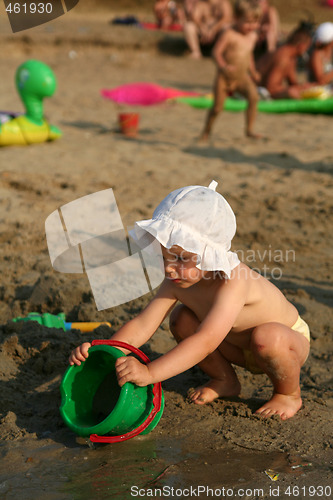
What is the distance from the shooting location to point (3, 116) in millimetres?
6531

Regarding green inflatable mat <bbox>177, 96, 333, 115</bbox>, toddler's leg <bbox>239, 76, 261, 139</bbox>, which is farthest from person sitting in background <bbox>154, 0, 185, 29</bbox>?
toddler's leg <bbox>239, 76, 261, 139</bbox>

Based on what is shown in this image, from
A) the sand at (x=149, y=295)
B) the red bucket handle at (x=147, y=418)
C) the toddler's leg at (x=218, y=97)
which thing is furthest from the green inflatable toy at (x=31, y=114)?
the red bucket handle at (x=147, y=418)

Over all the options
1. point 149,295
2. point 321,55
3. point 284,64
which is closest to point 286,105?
point 284,64

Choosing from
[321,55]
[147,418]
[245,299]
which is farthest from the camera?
[321,55]

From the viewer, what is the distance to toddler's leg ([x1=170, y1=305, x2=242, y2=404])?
2584 millimetres

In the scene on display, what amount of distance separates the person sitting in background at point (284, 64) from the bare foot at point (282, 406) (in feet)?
25.7

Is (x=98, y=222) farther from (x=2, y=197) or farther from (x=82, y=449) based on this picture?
(x=82, y=449)

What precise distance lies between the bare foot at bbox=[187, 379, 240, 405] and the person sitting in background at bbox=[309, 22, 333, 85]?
8589 millimetres

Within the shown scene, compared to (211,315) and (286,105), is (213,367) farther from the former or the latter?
(286,105)

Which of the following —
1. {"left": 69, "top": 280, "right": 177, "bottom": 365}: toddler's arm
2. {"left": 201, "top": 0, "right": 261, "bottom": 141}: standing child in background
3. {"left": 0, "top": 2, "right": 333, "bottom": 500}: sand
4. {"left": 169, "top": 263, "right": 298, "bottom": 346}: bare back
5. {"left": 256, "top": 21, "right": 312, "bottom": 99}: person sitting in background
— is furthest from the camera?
{"left": 256, "top": 21, "right": 312, "bottom": 99}: person sitting in background

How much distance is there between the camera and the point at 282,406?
248cm

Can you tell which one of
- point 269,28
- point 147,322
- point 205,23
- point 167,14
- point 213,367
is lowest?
point 269,28

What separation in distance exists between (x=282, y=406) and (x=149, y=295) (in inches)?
48.6

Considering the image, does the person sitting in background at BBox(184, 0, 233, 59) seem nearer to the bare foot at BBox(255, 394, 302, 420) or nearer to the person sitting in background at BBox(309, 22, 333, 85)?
the person sitting in background at BBox(309, 22, 333, 85)
